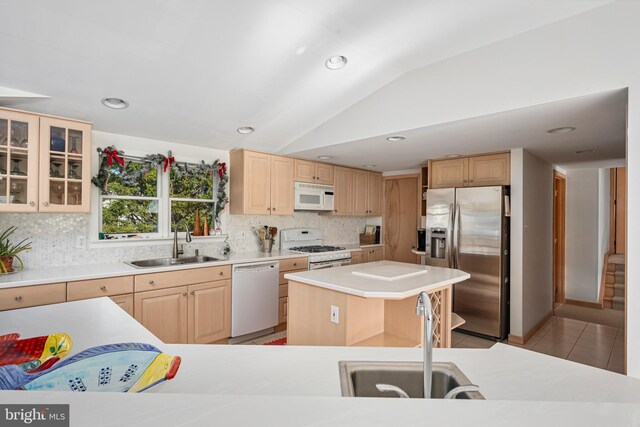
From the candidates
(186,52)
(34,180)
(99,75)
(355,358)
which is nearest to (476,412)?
(355,358)

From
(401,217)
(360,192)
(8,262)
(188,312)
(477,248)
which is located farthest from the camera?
(401,217)

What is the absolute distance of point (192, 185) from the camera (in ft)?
12.7

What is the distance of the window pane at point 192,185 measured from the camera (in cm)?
371

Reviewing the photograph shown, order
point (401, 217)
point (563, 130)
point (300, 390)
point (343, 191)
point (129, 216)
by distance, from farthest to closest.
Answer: point (401, 217) → point (343, 191) → point (129, 216) → point (563, 130) → point (300, 390)

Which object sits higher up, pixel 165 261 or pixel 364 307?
pixel 165 261

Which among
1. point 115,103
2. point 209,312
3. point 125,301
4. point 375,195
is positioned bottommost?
point 209,312

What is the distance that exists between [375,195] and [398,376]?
15.3ft

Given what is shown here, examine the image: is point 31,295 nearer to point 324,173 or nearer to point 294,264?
point 294,264

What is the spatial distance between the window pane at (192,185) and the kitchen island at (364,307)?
196cm

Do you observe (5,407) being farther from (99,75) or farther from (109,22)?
(99,75)

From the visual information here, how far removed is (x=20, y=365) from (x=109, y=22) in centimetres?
185

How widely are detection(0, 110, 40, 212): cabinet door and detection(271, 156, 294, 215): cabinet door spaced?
2.26 meters

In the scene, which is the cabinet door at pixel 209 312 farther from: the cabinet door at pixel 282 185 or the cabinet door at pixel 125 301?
the cabinet door at pixel 282 185

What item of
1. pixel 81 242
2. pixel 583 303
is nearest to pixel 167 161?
pixel 81 242
